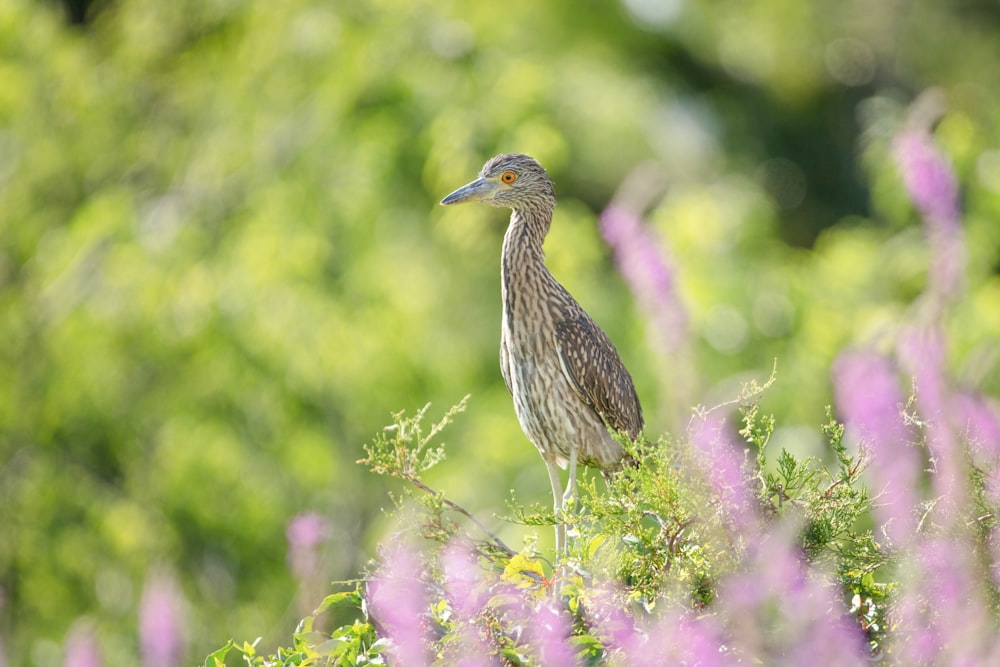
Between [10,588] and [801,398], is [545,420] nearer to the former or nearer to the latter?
[801,398]

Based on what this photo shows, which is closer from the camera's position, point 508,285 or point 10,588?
point 508,285

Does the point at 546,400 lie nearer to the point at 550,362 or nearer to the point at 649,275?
the point at 550,362

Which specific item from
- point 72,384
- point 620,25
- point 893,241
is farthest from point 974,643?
point 620,25

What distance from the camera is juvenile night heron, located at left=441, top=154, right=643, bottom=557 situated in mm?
5156

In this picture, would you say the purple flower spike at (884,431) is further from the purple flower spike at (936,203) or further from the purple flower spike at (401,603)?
the purple flower spike at (401,603)

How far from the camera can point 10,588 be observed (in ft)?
44.7

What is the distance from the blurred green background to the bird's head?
6601 mm

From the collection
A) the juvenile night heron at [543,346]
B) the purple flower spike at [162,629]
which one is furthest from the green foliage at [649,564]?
the juvenile night heron at [543,346]

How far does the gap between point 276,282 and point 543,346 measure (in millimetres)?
8167

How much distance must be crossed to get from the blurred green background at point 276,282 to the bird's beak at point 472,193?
676 centimetres

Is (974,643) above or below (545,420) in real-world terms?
below

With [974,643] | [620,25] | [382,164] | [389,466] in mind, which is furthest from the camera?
[620,25]

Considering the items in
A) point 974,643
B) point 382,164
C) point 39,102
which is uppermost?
point 39,102

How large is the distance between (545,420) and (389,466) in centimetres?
170
